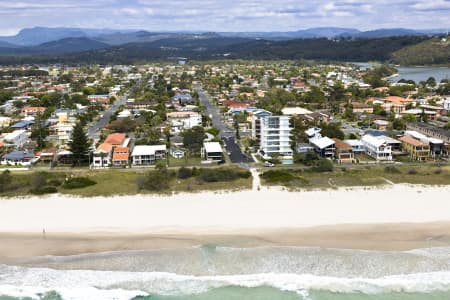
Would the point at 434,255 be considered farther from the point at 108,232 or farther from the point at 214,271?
the point at 108,232

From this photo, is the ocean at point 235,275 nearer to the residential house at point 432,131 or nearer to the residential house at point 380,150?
the residential house at point 380,150

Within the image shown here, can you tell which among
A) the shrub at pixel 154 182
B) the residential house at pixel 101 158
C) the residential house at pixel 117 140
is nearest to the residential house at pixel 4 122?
the residential house at pixel 117 140

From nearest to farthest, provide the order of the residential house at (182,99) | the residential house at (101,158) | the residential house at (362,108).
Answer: the residential house at (101,158) < the residential house at (362,108) < the residential house at (182,99)

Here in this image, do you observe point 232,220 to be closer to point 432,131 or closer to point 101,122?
point 432,131

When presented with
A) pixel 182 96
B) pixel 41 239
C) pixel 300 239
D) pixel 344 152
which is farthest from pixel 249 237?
pixel 182 96

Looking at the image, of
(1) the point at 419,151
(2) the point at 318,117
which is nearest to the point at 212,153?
(1) the point at 419,151

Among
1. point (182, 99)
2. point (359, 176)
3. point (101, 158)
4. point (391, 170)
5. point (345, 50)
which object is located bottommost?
point (359, 176)

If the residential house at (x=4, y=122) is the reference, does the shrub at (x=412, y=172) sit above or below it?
below
